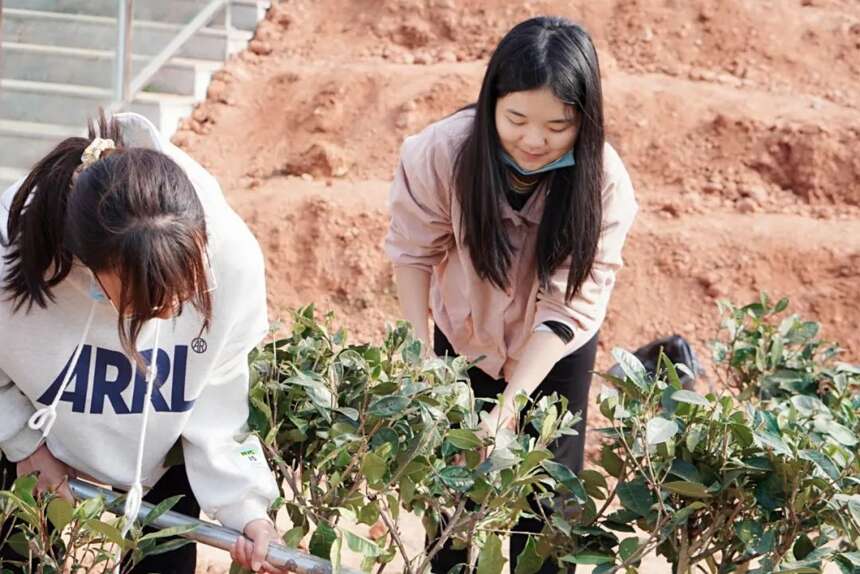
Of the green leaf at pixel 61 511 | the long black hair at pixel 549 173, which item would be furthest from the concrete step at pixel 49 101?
the green leaf at pixel 61 511

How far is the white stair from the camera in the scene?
6125mm

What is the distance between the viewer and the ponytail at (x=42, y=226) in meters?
1.90

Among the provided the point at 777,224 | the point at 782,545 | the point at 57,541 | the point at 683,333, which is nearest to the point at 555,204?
the point at 782,545

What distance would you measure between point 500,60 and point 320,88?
458cm

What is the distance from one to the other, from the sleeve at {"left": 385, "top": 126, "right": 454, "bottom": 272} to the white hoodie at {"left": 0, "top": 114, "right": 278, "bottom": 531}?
26.2 inches

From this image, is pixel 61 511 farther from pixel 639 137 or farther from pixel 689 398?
pixel 639 137

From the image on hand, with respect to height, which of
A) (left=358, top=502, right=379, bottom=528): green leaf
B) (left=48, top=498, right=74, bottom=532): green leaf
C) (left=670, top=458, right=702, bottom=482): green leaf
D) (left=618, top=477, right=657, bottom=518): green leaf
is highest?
(left=670, top=458, right=702, bottom=482): green leaf

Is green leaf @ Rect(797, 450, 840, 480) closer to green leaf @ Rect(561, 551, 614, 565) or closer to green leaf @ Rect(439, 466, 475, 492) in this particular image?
green leaf @ Rect(561, 551, 614, 565)

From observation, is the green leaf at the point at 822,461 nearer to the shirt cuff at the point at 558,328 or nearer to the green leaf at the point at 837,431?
the green leaf at the point at 837,431

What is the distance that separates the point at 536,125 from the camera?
96.7 inches

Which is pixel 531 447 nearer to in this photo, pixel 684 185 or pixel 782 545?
pixel 782 545

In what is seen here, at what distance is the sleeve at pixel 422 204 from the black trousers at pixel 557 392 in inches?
8.9

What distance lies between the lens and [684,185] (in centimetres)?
638

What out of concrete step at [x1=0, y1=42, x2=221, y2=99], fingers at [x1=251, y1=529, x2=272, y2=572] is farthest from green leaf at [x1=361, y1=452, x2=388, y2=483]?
concrete step at [x1=0, y1=42, x2=221, y2=99]
